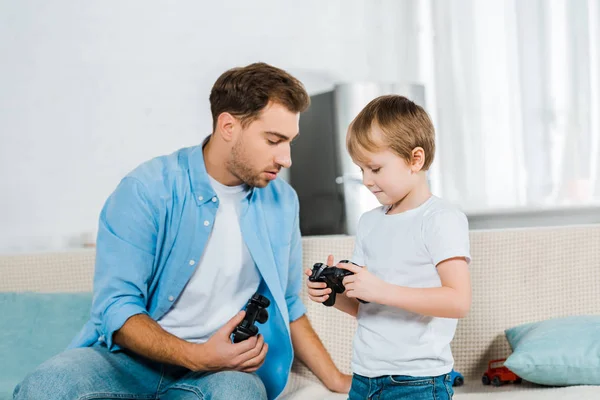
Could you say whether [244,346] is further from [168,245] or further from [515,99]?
[515,99]

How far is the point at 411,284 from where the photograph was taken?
4.27ft

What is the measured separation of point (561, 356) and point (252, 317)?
2.40 ft

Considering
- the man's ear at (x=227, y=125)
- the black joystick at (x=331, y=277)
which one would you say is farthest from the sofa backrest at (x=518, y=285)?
the black joystick at (x=331, y=277)

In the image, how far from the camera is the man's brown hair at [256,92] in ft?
5.74

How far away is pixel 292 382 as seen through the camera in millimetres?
2006

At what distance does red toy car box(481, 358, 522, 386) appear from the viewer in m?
1.86

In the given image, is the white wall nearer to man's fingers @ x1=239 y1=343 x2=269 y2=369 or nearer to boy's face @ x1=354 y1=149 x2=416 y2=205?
man's fingers @ x1=239 y1=343 x2=269 y2=369

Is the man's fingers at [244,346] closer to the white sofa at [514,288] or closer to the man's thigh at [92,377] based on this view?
the man's thigh at [92,377]

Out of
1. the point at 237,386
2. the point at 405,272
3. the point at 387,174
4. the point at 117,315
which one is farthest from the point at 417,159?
the point at 117,315

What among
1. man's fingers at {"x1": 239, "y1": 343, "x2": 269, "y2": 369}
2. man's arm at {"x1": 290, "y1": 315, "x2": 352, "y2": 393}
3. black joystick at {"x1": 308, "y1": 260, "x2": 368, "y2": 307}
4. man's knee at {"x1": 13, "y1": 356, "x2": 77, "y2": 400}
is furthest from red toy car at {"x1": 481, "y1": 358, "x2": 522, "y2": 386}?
man's knee at {"x1": 13, "y1": 356, "x2": 77, "y2": 400}

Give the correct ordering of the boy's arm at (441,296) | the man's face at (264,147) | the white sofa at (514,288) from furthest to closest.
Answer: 1. the white sofa at (514,288)
2. the man's face at (264,147)
3. the boy's arm at (441,296)

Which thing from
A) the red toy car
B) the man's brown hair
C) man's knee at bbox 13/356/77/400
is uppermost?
the man's brown hair

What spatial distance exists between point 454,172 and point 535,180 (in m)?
0.27

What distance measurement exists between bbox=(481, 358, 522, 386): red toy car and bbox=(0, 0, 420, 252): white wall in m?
1.29
